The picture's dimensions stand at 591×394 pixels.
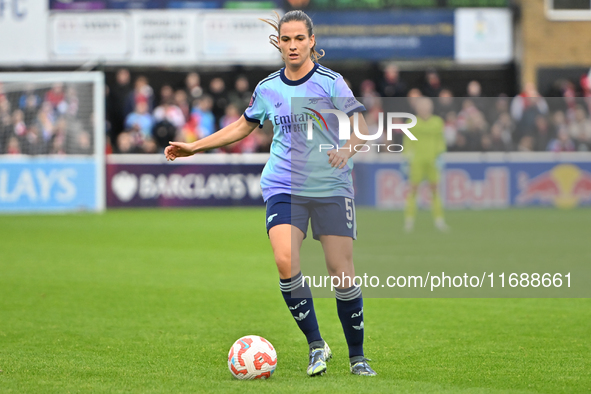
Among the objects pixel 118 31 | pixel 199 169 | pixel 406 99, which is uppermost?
pixel 118 31

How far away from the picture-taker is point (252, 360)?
5.04 m

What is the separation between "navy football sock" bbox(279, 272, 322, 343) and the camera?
17.1 ft

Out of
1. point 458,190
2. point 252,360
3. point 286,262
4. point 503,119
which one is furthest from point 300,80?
point 503,119

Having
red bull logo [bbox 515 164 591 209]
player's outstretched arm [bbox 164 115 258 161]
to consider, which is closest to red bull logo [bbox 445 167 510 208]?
red bull logo [bbox 515 164 591 209]

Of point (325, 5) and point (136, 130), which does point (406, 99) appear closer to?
point (325, 5)

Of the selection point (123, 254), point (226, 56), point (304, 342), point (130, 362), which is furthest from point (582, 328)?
point (226, 56)

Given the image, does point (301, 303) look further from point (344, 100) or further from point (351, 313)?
point (344, 100)

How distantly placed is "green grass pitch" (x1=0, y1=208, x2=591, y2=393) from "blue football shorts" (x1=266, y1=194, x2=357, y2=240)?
0.85m

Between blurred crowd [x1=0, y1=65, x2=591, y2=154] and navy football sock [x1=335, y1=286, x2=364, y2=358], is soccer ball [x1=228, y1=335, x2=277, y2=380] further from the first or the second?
blurred crowd [x1=0, y1=65, x2=591, y2=154]

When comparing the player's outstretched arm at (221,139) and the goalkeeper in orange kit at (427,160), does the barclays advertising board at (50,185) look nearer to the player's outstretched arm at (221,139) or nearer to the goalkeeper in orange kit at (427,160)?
the goalkeeper in orange kit at (427,160)

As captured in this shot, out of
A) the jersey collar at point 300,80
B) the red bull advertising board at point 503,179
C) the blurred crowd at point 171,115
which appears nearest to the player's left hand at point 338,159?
the jersey collar at point 300,80

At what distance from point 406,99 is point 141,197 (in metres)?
6.24

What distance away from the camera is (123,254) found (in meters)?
11.6

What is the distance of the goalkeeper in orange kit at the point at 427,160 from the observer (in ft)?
51.7
